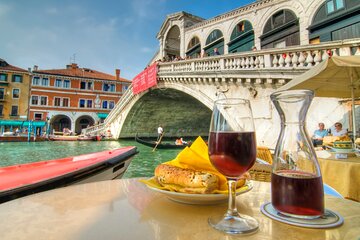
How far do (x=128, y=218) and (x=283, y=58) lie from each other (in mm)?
5480

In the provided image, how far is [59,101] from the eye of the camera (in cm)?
2128

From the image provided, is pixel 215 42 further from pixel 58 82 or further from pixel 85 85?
pixel 58 82

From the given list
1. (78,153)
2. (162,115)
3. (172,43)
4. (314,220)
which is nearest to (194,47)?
(172,43)

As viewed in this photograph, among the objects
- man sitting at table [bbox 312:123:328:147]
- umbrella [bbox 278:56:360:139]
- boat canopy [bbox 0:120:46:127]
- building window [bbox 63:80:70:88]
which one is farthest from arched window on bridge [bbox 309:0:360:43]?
building window [bbox 63:80:70:88]

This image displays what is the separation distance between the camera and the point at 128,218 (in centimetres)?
49

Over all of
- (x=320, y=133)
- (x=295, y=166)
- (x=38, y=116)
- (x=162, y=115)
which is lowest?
(x=295, y=166)

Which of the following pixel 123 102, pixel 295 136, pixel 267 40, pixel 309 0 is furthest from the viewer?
pixel 123 102

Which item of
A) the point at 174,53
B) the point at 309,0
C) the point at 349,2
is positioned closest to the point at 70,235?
the point at 349,2

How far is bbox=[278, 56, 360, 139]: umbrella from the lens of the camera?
7.70 ft

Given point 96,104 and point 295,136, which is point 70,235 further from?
point 96,104

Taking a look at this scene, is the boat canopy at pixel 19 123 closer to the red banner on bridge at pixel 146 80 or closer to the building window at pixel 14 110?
the building window at pixel 14 110

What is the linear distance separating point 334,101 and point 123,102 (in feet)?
41.2

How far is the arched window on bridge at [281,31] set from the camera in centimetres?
822

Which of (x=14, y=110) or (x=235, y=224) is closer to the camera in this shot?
(x=235, y=224)
